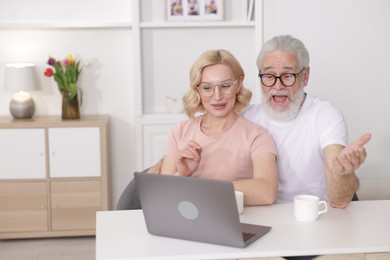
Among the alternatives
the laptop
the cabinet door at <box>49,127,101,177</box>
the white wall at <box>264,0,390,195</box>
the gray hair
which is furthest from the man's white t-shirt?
the cabinet door at <box>49,127,101,177</box>

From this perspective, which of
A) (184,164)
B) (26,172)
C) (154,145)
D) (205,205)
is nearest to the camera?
(205,205)

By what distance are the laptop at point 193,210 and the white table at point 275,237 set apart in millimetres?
28

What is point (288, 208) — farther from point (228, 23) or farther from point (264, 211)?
point (228, 23)

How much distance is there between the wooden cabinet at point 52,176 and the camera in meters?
4.27

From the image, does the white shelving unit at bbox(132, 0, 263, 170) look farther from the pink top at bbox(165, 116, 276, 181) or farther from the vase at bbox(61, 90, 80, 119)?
the pink top at bbox(165, 116, 276, 181)

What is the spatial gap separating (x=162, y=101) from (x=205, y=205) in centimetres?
272

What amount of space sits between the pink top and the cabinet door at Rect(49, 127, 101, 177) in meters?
1.68

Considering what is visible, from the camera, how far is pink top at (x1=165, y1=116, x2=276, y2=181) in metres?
2.69

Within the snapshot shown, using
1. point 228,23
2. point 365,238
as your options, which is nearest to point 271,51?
point 365,238

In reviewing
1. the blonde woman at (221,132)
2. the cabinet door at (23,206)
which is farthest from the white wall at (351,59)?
the cabinet door at (23,206)

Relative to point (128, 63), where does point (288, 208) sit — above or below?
below

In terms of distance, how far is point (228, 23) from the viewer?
4.51m

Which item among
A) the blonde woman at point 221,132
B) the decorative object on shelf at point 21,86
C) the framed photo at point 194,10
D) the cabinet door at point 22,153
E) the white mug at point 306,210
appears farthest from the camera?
the framed photo at point 194,10

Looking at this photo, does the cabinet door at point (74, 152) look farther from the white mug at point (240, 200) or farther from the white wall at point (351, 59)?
the white mug at point (240, 200)
